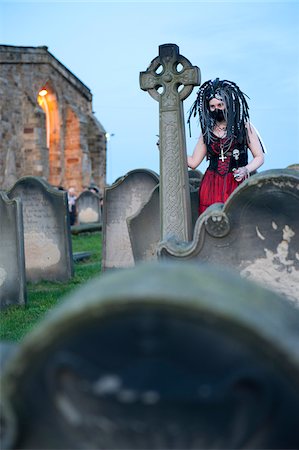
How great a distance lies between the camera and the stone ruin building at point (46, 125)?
28.6m

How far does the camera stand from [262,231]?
4.98 metres

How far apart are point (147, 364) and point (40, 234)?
31.4 ft

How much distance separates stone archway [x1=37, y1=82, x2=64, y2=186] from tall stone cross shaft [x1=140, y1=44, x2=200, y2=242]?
24132mm

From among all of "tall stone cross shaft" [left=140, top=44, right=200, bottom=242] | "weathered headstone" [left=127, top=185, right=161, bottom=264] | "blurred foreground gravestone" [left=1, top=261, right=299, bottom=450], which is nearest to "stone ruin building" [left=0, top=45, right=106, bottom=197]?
"weathered headstone" [left=127, top=185, right=161, bottom=264]

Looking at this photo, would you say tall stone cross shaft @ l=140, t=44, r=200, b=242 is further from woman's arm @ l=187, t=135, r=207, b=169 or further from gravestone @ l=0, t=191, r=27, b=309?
gravestone @ l=0, t=191, r=27, b=309

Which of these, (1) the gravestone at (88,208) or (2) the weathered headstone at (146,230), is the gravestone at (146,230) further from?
(1) the gravestone at (88,208)

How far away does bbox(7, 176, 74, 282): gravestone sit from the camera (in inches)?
415

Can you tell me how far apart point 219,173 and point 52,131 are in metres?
25.9

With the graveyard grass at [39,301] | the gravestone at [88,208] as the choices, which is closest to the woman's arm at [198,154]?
the graveyard grass at [39,301]

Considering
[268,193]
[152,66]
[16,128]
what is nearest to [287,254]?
[268,193]

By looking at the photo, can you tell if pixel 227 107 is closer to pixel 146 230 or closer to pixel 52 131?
pixel 146 230

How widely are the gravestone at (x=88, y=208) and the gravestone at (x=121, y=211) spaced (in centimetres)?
1130

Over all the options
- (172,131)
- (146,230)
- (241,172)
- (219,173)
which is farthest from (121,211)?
(241,172)

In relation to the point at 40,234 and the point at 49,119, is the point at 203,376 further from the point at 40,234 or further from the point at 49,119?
the point at 49,119
